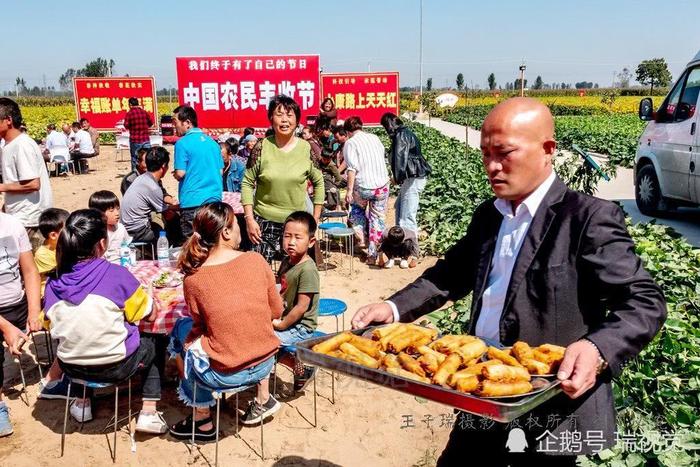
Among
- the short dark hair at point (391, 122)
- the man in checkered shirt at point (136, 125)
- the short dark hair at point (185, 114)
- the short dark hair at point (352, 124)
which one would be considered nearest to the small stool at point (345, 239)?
the short dark hair at point (352, 124)

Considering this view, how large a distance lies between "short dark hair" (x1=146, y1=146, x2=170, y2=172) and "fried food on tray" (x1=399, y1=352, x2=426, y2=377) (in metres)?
5.25

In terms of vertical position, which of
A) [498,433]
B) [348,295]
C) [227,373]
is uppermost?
[498,433]

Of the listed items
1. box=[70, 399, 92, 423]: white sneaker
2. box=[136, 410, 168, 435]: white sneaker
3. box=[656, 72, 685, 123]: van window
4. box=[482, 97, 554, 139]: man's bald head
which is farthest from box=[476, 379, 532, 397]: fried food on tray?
box=[656, 72, 685, 123]: van window

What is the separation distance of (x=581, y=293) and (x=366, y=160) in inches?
232

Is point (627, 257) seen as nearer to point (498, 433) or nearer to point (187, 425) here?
point (498, 433)

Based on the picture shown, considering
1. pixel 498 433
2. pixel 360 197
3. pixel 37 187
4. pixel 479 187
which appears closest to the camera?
pixel 498 433

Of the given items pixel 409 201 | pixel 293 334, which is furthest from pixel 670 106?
pixel 293 334

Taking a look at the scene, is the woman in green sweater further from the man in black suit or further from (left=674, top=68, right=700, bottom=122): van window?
(left=674, top=68, right=700, bottom=122): van window

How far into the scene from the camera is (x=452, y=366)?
1.97 meters

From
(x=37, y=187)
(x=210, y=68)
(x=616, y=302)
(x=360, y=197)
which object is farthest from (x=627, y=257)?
(x=210, y=68)

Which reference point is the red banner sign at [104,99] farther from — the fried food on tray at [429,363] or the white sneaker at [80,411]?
the fried food on tray at [429,363]

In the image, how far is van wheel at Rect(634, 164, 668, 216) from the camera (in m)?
10.2

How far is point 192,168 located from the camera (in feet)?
21.5

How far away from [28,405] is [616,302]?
4.52 m
